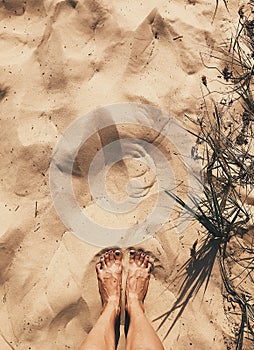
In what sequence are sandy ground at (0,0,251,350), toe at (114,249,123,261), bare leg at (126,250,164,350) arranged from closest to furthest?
bare leg at (126,250,164,350) < sandy ground at (0,0,251,350) < toe at (114,249,123,261)

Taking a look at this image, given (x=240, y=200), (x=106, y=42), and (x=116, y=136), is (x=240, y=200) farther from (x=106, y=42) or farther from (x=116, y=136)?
(x=106, y=42)

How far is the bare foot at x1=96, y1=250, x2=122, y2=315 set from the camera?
2.86m

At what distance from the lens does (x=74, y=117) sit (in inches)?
116

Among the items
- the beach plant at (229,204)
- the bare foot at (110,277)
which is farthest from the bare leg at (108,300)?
the beach plant at (229,204)

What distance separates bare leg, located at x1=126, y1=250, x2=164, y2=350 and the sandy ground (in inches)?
2.7

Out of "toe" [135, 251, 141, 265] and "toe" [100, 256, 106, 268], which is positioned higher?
"toe" [100, 256, 106, 268]

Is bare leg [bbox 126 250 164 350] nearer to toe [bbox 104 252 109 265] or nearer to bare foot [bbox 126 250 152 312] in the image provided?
bare foot [bbox 126 250 152 312]

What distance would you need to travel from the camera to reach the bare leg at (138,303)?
2676 millimetres

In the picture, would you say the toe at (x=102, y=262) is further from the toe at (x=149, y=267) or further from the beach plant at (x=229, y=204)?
the beach plant at (x=229, y=204)

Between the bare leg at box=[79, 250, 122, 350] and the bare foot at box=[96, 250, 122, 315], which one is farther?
the bare foot at box=[96, 250, 122, 315]

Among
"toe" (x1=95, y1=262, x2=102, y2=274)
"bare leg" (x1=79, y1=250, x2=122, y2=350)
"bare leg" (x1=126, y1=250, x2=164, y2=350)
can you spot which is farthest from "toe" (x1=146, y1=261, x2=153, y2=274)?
"toe" (x1=95, y1=262, x2=102, y2=274)

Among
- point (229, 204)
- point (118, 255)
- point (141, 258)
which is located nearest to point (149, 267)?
point (141, 258)

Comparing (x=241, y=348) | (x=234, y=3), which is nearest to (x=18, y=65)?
(x=234, y=3)

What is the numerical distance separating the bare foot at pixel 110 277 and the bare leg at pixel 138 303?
72 mm
